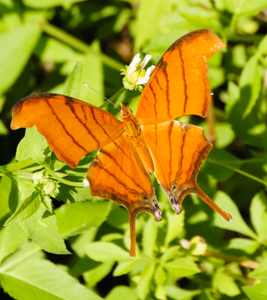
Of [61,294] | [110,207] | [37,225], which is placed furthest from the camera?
[110,207]

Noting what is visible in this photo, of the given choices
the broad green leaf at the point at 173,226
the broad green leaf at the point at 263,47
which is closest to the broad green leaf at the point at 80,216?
the broad green leaf at the point at 173,226

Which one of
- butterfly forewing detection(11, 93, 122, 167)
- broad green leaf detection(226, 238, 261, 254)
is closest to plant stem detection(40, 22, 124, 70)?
butterfly forewing detection(11, 93, 122, 167)

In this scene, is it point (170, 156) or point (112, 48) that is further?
point (112, 48)

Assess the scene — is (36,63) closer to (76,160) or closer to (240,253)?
(76,160)

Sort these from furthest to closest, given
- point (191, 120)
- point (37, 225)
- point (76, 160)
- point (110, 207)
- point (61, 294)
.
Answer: point (191, 120) < point (110, 207) < point (61, 294) < point (37, 225) < point (76, 160)

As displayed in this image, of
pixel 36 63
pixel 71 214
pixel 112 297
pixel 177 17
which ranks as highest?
pixel 177 17

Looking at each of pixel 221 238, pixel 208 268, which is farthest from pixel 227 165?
pixel 208 268

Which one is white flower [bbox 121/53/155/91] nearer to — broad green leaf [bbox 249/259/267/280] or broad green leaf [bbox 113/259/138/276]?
broad green leaf [bbox 113/259/138/276]

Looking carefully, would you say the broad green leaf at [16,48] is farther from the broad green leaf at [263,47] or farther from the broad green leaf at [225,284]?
the broad green leaf at [225,284]
